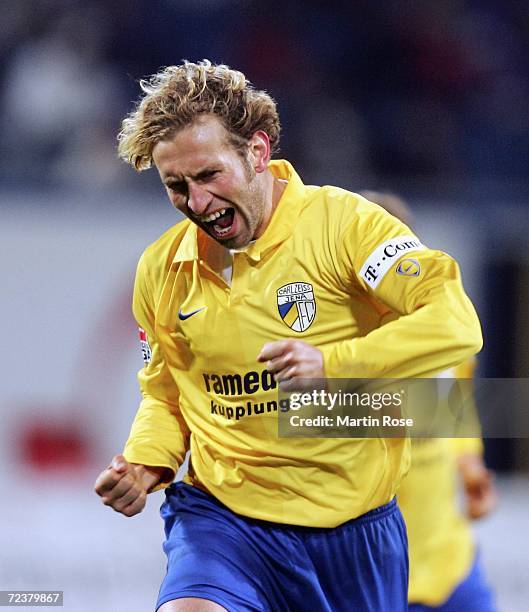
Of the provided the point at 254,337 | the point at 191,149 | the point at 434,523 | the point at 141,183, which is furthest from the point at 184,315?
the point at 141,183

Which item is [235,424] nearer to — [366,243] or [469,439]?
[366,243]

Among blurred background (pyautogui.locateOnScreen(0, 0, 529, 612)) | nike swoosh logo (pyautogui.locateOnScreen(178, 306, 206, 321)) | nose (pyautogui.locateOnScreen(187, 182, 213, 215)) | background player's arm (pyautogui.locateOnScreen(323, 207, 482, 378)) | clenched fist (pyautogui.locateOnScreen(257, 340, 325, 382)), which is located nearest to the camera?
clenched fist (pyautogui.locateOnScreen(257, 340, 325, 382))

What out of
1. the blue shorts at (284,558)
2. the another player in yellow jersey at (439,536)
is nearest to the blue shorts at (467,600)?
the another player in yellow jersey at (439,536)

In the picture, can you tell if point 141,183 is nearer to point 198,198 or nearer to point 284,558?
point 198,198

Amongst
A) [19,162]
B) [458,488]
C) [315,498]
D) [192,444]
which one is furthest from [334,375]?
[19,162]

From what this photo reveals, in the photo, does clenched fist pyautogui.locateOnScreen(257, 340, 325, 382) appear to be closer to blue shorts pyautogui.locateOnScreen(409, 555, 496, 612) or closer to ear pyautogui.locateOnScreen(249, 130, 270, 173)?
ear pyautogui.locateOnScreen(249, 130, 270, 173)

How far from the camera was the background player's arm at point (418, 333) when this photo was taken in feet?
5.39

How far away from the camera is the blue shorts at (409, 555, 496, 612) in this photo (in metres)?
2.54

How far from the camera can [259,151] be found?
1.92 meters

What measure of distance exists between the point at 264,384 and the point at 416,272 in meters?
0.37

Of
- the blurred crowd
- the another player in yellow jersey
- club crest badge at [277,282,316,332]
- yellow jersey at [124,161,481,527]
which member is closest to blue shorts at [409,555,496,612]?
the another player in yellow jersey

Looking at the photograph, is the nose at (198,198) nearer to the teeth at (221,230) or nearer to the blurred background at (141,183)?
the teeth at (221,230)

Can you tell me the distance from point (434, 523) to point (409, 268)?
3.37 feet

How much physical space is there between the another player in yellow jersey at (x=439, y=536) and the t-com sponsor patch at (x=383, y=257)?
78cm
